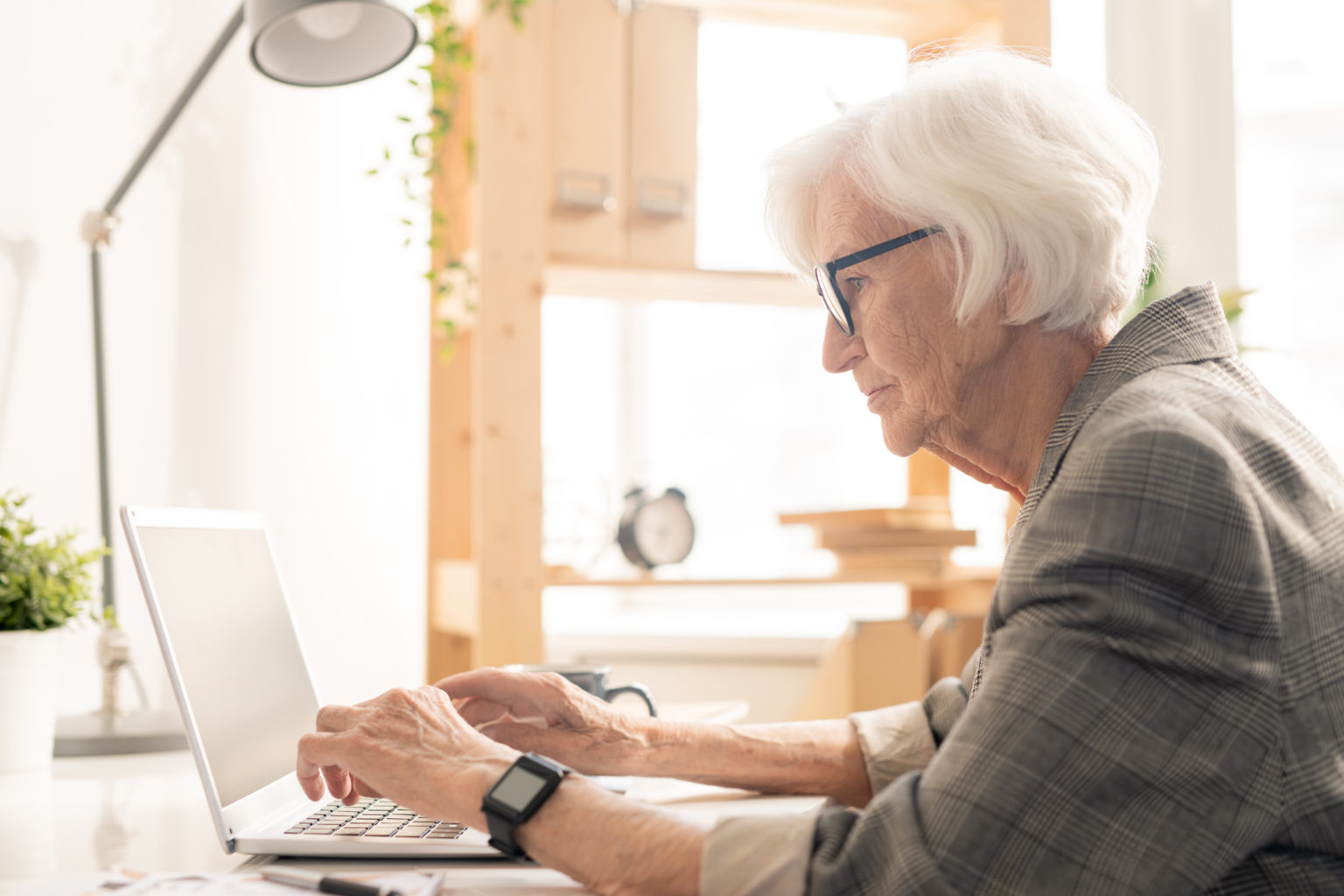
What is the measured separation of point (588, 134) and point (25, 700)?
1.20 metres

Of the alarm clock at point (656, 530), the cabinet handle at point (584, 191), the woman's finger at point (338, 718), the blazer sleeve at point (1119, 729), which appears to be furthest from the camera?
the alarm clock at point (656, 530)

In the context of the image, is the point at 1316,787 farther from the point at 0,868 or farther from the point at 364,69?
the point at 364,69

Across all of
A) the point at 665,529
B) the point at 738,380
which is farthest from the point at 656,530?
the point at 738,380

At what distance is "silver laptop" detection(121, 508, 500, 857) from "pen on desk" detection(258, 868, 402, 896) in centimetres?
9

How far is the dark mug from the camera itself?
3.47 ft

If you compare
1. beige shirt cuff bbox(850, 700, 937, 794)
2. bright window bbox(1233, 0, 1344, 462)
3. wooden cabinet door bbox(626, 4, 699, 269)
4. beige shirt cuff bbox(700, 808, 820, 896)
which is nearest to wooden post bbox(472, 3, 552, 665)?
wooden cabinet door bbox(626, 4, 699, 269)

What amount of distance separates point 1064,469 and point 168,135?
1702 millimetres

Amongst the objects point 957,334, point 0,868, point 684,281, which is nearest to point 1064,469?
point 957,334

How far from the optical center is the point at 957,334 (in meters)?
0.94

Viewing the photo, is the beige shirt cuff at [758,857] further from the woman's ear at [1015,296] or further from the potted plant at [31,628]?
the potted plant at [31,628]

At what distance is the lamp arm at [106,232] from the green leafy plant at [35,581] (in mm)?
227

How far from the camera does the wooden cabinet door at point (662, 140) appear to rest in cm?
193

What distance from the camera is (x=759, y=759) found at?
41.6 inches

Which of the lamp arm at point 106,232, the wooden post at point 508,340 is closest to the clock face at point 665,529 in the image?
the wooden post at point 508,340
